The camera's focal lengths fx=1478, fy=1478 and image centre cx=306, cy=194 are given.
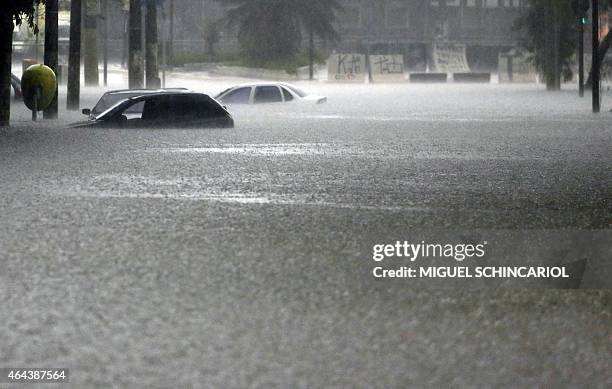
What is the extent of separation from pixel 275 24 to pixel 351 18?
27677 mm

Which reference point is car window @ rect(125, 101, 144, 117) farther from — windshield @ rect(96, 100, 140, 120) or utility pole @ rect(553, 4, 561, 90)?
utility pole @ rect(553, 4, 561, 90)

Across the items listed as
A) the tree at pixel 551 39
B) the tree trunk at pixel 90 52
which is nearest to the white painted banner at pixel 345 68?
the tree at pixel 551 39

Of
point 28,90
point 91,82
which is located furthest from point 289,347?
point 91,82

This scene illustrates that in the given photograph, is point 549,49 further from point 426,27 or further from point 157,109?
point 426,27

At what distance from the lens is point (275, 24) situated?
10300cm

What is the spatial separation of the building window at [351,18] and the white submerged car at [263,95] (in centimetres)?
8188

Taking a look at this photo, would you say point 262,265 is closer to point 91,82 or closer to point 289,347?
point 289,347

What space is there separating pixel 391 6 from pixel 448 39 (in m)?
5.94

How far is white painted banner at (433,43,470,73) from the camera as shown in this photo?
10350 cm

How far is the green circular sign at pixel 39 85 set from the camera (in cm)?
3659

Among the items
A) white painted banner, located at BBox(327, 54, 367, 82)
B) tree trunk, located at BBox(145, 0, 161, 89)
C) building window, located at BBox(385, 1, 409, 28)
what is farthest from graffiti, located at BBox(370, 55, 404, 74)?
tree trunk, located at BBox(145, 0, 161, 89)

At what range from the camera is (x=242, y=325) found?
8.55 meters

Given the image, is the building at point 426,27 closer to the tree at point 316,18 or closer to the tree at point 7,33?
the tree at point 316,18

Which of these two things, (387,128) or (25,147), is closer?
(25,147)
